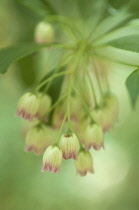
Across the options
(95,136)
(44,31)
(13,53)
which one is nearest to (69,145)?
(95,136)

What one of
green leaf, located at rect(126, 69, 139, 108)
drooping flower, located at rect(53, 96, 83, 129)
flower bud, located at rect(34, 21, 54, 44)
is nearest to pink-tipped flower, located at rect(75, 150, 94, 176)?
drooping flower, located at rect(53, 96, 83, 129)

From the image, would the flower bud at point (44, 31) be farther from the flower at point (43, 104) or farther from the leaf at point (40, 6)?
the flower at point (43, 104)

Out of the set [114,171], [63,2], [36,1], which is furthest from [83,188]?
[36,1]

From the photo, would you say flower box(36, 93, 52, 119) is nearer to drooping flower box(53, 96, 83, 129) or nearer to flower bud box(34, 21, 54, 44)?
drooping flower box(53, 96, 83, 129)

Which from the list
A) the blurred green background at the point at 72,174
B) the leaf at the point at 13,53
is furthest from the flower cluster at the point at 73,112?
the blurred green background at the point at 72,174

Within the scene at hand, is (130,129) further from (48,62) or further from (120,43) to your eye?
(120,43)

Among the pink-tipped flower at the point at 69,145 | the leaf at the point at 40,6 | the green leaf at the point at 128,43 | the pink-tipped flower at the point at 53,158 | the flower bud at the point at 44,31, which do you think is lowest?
the pink-tipped flower at the point at 53,158

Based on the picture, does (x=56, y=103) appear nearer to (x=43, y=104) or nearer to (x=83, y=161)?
(x=43, y=104)
